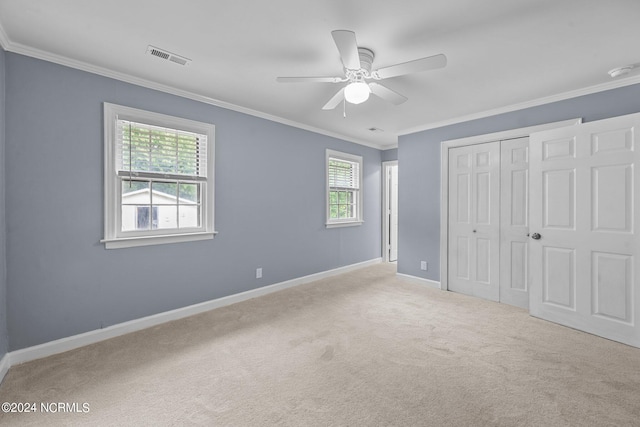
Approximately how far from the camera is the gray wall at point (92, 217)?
223 cm

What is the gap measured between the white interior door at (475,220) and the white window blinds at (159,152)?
136 inches

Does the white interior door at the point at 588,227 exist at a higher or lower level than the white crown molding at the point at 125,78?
lower

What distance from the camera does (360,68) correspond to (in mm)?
2201

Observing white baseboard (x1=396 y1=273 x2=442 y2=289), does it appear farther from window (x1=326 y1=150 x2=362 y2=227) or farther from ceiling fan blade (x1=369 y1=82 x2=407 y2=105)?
ceiling fan blade (x1=369 y1=82 x2=407 y2=105)

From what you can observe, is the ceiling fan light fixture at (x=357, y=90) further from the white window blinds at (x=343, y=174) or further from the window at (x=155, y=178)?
the white window blinds at (x=343, y=174)

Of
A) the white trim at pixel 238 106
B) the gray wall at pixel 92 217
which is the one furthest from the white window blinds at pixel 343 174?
the gray wall at pixel 92 217

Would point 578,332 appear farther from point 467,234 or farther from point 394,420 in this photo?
point 394,420

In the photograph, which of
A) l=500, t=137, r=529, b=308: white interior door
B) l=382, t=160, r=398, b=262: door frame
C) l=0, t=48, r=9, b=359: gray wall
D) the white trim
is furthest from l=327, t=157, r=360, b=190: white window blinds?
l=0, t=48, r=9, b=359: gray wall

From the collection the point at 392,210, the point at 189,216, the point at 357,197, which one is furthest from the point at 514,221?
the point at 189,216

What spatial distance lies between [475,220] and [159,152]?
159 inches

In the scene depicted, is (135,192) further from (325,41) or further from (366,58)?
(366,58)

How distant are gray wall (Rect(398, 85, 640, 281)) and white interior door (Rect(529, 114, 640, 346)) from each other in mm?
484

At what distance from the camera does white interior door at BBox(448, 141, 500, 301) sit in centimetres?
368

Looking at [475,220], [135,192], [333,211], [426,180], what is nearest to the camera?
[135,192]
